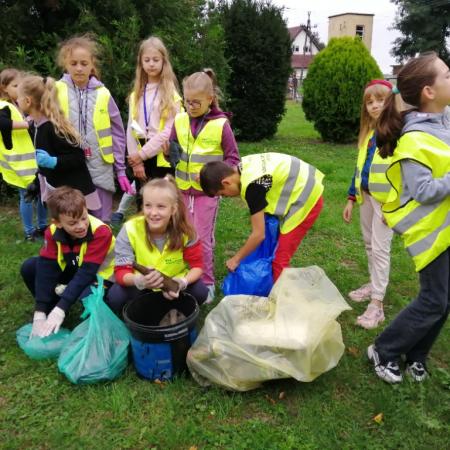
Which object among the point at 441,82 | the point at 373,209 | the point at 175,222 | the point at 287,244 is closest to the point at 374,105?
the point at 373,209

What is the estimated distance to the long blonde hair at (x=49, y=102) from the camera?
3387 millimetres

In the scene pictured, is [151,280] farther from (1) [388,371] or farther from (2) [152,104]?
(2) [152,104]

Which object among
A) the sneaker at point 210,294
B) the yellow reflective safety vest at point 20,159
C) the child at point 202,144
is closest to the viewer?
the child at point 202,144

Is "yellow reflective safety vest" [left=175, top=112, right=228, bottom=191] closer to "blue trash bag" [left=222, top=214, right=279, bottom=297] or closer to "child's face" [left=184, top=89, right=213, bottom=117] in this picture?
"child's face" [left=184, top=89, right=213, bottom=117]

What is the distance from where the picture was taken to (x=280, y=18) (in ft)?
30.0

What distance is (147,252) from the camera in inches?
106

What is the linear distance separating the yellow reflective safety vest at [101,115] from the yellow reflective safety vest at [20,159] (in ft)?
3.44

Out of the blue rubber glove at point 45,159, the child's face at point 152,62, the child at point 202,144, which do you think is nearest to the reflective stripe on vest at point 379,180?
the child at point 202,144

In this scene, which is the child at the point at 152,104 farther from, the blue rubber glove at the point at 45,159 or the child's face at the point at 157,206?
the child's face at the point at 157,206

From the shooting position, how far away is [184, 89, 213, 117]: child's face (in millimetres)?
3039

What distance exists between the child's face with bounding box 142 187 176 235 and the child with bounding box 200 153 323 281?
0.26 meters

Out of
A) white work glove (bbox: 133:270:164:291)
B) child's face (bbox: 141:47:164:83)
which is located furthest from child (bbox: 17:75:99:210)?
white work glove (bbox: 133:270:164:291)

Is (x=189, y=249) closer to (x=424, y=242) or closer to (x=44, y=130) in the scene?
(x=424, y=242)

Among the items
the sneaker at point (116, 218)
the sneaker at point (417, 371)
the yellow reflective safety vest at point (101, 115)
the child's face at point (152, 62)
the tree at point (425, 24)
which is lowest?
the sneaker at point (417, 371)
